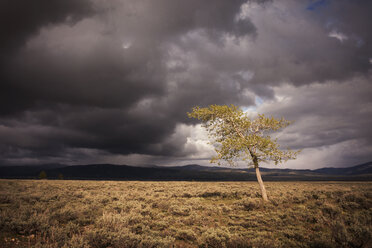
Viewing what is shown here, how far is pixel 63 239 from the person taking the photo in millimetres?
6926

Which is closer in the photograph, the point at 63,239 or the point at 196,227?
the point at 63,239

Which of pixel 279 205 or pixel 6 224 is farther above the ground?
pixel 6 224

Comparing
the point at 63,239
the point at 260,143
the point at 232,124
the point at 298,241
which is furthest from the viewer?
the point at 232,124

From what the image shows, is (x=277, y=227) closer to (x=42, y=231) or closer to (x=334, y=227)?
(x=334, y=227)

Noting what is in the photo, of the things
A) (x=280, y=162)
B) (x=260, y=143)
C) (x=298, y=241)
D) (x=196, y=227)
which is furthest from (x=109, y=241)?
(x=280, y=162)

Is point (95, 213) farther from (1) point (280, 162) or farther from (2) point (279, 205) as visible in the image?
(1) point (280, 162)

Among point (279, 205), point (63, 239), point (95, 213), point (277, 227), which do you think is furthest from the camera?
point (279, 205)

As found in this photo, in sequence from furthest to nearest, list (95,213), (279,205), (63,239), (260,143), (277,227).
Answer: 1. (260,143)
2. (279,205)
3. (95,213)
4. (277,227)
5. (63,239)

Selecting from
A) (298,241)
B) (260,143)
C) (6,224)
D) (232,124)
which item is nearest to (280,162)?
(260,143)

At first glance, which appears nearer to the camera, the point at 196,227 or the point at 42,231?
the point at 42,231

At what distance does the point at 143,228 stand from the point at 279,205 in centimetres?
1141

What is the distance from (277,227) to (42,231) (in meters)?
11.6

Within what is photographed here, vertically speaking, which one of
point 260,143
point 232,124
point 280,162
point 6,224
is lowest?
point 6,224

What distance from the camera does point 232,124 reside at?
56.0ft
